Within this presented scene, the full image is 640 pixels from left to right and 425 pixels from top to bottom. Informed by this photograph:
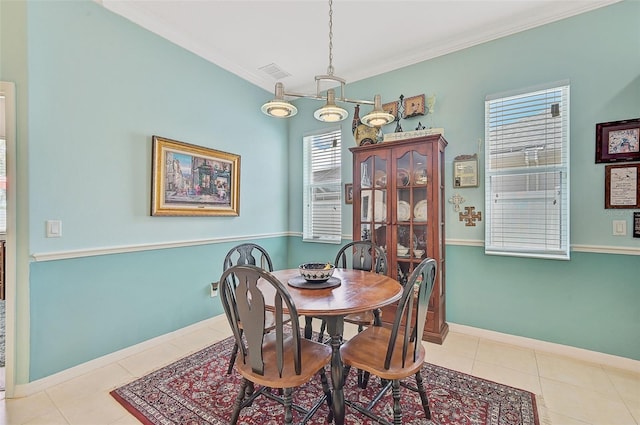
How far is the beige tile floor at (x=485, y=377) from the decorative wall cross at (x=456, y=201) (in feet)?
4.11

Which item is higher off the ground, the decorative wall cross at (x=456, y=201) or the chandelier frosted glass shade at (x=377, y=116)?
the chandelier frosted glass shade at (x=377, y=116)

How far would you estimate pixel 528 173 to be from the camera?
8.57 feet

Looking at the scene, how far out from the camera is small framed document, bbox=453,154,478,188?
9.25ft

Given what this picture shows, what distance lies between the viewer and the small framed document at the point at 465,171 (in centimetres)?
282

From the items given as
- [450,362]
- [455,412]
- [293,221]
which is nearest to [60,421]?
[455,412]

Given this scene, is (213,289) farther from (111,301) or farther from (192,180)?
(192,180)

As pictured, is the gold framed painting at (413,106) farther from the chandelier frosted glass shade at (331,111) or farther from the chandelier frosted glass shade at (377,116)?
the chandelier frosted glass shade at (331,111)

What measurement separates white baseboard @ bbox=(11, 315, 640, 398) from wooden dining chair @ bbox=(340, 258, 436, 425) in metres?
1.45

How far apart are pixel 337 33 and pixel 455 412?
3125 millimetres

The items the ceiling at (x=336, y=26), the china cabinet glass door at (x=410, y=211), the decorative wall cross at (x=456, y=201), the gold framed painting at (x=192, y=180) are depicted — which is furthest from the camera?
the decorative wall cross at (x=456, y=201)

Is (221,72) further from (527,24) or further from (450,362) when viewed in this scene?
(450,362)

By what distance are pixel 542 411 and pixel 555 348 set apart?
100 cm

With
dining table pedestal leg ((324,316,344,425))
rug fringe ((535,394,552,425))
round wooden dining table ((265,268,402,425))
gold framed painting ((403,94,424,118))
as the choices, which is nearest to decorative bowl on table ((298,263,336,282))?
round wooden dining table ((265,268,402,425))

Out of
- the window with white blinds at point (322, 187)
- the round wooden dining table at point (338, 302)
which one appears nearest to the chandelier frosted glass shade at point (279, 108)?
the round wooden dining table at point (338, 302)
